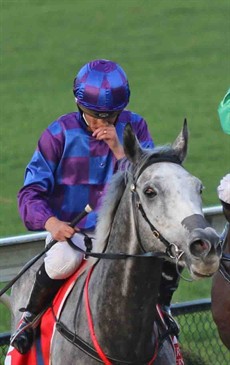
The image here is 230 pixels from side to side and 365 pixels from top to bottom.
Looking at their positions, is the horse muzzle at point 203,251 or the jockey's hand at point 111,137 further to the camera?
the jockey's hand at point 111,137

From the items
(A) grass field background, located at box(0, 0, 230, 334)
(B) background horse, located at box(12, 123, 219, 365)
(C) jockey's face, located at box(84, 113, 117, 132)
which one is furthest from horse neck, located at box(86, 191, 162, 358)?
(A) grass field background, located at box(0, 0, 230, 334)

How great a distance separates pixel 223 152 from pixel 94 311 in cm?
686

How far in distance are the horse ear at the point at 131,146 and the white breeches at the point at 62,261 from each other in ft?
2.14

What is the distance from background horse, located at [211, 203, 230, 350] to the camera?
5945 mm

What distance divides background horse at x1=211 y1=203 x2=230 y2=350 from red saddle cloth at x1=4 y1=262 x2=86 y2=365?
3.29ft

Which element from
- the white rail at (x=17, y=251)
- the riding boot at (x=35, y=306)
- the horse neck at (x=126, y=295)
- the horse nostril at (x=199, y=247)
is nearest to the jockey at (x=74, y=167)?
the riding boot at (x=35, y=306)

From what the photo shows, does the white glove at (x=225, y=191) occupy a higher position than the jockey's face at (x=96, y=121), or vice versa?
the jockey's face at (x=96, y=121)

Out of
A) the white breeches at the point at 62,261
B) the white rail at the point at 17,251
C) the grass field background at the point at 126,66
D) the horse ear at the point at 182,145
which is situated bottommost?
the grass field background at the point at 126,66

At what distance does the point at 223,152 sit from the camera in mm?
11680

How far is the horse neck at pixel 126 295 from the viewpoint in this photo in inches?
189

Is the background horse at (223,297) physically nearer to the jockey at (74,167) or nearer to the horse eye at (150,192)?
the jockey at (74,167)

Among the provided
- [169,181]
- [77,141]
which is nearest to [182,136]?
[169,181]

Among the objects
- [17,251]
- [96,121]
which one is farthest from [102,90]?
[17,251]

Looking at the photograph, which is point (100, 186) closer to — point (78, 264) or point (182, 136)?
point (78, 264)
